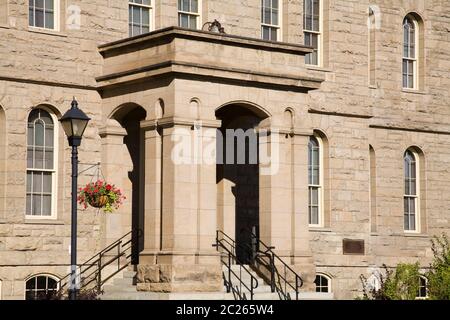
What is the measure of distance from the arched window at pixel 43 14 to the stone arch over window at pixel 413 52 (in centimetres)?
1231

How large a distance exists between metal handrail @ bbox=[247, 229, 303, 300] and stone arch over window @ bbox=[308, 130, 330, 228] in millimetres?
5099

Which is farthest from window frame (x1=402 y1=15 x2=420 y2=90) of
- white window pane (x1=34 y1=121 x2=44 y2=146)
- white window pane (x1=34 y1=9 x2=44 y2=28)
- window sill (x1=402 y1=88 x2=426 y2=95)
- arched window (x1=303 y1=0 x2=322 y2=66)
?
white window pane (x1=34 y1=121 x2=44 y2=146)

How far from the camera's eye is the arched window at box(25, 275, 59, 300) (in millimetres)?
29531

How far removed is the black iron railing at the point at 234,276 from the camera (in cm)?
2854

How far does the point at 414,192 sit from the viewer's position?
126 feet

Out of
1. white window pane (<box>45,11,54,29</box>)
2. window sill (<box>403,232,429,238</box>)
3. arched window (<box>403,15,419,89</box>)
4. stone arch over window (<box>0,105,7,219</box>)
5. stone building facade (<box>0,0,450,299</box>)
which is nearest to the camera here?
stone building facade (<box>0,0,450,299</box>)

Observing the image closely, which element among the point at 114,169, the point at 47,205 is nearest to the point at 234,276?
the point at 114,169

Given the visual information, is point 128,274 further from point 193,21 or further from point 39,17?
point 193,21

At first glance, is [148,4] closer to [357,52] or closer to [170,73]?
[170,73]

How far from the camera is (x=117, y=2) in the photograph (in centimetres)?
3131

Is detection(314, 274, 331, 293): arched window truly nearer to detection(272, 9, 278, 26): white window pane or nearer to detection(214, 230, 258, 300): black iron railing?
detection(214, 230, 258, 300): black iron railing

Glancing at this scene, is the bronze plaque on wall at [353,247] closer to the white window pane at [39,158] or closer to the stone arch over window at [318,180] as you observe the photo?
the stone arch over window at [318,180]

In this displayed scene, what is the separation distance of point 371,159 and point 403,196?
1.58m
